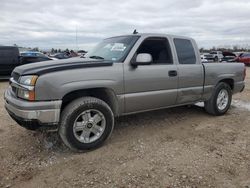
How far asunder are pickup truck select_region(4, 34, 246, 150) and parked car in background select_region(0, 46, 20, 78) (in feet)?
31.5

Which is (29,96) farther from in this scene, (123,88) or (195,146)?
(195,146)

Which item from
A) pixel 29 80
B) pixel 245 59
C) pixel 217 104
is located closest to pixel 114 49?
pixel 29 80

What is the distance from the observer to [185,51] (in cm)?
564

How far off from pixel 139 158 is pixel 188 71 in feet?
7.37

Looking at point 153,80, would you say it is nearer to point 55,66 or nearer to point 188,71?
point 188,71

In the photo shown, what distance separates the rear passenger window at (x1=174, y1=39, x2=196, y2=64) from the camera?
548 centimetres

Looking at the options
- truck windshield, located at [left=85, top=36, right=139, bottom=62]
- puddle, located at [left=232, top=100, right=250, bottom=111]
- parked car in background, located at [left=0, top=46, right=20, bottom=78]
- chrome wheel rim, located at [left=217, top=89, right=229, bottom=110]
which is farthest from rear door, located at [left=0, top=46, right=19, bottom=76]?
chrome wheel rim, located at [left=217, top=89, right=229, bottom=110]

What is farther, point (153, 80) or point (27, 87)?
point (153, 80)

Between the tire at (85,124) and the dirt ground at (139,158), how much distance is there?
18 centimetres

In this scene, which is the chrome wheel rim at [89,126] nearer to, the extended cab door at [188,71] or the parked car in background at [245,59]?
the extended cab door at [188,71]

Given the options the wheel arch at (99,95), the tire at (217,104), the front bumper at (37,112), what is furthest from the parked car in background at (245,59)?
the front bumper at (37,112)

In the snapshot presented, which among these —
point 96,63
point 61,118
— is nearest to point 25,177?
point 61,118

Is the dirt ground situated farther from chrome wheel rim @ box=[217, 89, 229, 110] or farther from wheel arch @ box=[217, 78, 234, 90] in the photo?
wheel arch @ box=[217, 78, 234, 90]

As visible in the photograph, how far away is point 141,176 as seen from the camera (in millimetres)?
3514
